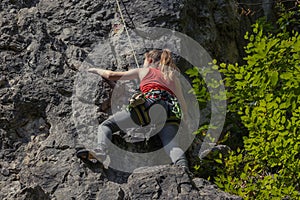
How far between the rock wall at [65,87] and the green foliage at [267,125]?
0.49m

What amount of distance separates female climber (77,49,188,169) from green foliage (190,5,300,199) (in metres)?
0.45

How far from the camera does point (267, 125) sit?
181 inches

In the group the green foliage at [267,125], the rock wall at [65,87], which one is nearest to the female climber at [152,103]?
the rock wall at [65,87]

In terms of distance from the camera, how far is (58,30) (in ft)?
18.6

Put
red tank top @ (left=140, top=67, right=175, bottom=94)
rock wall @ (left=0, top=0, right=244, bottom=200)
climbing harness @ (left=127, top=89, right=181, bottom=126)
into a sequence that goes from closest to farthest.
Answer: rock wall @ (left=0, top=0, right=244, bottom=200)
climbing harness @ (left=127, top=89, right=181, bottom=126)
red tank top @ (left=140, top=67, right=175, bottom=94)

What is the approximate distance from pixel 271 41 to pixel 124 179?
5.57ft

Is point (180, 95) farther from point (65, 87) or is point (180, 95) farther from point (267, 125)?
point (65, 87)

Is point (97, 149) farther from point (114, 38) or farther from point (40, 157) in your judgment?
point (114, 38)

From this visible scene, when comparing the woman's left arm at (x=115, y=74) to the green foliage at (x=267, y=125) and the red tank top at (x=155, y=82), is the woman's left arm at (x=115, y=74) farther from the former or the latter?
the green foliage at (x=267, y=125)

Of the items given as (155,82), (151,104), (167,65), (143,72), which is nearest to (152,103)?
(151,104)

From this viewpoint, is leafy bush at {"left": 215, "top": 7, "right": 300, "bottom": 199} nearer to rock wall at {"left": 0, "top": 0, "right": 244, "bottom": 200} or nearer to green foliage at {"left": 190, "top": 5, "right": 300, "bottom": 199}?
green foliage at {"left": 190, "top": 5, "right": 300, "bottom": 199}

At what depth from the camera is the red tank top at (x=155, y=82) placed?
195 inches

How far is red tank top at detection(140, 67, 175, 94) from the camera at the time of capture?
16.2 feet

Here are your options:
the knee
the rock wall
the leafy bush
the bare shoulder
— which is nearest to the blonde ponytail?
the bare shoulder
